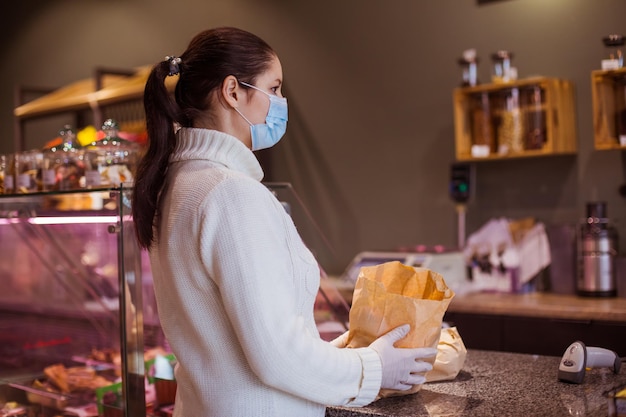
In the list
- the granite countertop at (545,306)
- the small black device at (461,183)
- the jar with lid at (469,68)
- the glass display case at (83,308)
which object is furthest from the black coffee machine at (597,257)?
the glass display case at (83,308)

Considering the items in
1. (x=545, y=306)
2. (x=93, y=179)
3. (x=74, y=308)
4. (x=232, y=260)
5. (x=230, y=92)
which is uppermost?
(x=230, y=92)

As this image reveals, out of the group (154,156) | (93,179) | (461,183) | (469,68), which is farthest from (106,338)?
(469,68)

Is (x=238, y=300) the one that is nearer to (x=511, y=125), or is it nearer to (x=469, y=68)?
(x=511, y=125)

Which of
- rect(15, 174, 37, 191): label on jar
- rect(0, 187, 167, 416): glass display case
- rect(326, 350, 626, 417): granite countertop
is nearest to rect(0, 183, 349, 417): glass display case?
rect(0, 187, 167, 416): glass display case

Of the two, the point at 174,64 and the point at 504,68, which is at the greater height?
the point at 504,68

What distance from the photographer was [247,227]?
55.0 inches

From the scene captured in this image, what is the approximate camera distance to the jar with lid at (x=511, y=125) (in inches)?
148

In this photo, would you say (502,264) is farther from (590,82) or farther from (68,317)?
(68,317)

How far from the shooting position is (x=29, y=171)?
2551 millimetres

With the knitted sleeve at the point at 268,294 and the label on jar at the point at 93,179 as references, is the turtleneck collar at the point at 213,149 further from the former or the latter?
the label on jar at the point at 93,179

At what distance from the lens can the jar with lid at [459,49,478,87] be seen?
3.95m

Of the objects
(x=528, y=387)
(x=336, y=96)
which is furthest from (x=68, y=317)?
(x=336, y=96)

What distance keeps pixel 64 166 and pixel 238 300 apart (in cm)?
133

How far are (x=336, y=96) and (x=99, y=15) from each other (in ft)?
7.84
